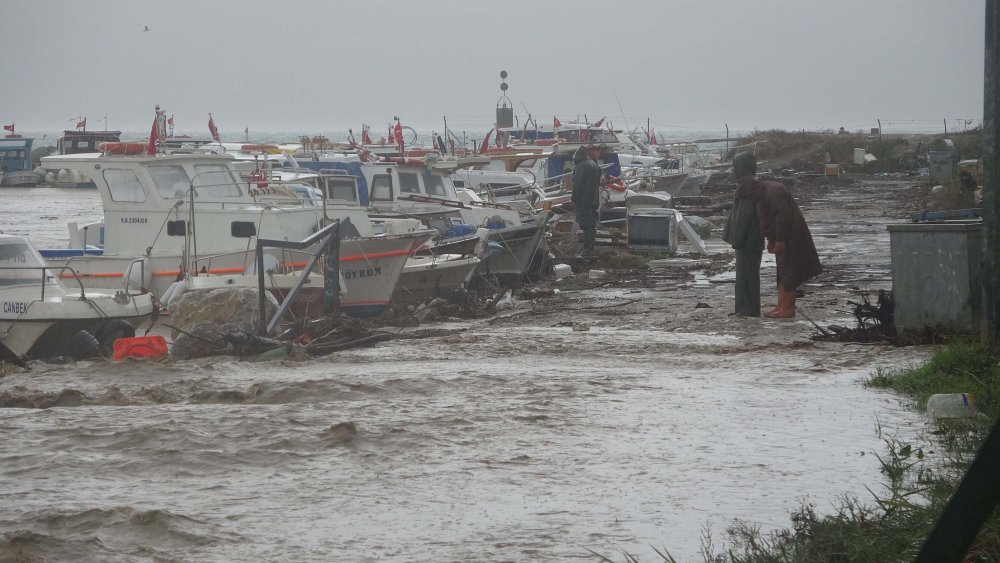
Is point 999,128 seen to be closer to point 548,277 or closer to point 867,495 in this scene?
point 867,495

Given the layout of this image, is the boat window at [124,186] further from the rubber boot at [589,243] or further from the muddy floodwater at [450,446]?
the rubber boot at [589,243]

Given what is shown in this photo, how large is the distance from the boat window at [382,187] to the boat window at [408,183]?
0.25 m

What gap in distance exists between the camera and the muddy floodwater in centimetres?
570

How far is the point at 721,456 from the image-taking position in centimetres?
709

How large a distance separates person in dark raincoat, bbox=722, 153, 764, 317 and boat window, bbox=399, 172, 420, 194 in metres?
9.15

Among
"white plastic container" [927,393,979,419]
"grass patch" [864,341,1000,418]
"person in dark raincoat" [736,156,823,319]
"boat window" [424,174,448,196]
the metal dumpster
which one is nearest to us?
"white plastic container" [927,393,979,419]

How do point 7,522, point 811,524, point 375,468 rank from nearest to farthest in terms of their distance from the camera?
point 811,524 < point 7,522 < point 375,468

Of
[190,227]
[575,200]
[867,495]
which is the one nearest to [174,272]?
[190,227]

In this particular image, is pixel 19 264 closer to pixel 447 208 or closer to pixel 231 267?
pixel 231 267

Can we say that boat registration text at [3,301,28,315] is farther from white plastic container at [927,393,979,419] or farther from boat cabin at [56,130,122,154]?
boat cabin at [56,130,122,154]

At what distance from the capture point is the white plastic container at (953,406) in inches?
296

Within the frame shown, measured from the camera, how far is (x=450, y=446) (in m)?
7.49

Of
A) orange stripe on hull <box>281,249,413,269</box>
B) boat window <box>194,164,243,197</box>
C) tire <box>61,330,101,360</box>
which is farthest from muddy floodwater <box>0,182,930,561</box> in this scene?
boat window <box>194,164,243,197</box>

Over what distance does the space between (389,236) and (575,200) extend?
21.6 ft
